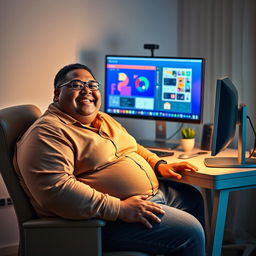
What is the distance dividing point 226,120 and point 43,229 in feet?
2.97

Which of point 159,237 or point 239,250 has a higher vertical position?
point 159,237

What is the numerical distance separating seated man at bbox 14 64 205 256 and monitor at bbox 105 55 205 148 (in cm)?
59

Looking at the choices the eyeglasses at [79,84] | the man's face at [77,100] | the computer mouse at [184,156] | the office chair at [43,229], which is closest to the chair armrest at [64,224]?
the office chair at [43,229]

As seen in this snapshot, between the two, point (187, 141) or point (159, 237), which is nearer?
point (159, 237)

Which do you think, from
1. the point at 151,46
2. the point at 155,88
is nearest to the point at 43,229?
the point at 155,88

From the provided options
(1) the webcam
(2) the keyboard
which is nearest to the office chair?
(2) the keyboard

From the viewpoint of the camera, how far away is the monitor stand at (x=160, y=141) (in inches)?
117

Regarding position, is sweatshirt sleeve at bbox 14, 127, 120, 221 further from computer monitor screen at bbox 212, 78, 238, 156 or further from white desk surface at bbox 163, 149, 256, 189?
computer monitor screen at bbox 212, 78, 238, 156

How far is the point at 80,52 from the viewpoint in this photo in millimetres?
3148

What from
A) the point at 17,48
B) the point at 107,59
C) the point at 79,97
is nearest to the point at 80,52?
the point at 107,59

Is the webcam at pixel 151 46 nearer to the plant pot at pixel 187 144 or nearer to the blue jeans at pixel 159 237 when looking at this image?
the plant pot at pixel 187 144

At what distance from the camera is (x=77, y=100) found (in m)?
2.33

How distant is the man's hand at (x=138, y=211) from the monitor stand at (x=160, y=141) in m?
0.82

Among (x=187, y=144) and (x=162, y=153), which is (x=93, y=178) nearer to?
(x=162, y=153)
